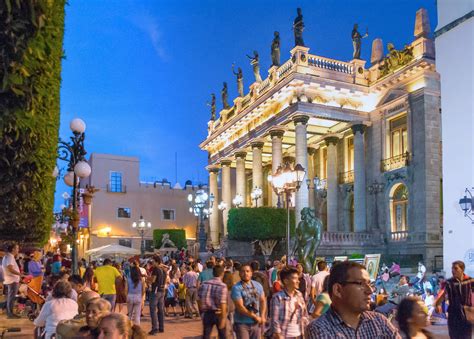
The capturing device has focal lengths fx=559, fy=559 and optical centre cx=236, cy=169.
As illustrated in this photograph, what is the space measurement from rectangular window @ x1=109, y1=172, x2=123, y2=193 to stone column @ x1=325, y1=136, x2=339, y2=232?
1012 inches

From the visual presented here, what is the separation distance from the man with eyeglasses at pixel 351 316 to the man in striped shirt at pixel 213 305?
5.38 meters

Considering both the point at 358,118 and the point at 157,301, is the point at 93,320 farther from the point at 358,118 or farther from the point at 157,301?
the point at 358,118

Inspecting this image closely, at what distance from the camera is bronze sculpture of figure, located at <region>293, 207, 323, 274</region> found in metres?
17.8

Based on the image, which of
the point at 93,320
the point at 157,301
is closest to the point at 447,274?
the point at 157,301

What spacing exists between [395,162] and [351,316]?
30257 mm

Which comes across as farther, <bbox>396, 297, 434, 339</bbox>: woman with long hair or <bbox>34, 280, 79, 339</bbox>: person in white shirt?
<bbox>34, 280, 79, 339</bbox>: person in white shirt

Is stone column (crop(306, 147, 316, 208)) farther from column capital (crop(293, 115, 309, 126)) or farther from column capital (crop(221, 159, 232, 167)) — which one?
column capital (crop(293, 115, 309, 126))

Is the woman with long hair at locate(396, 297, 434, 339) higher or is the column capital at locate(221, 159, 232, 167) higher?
the column capital at locate(221, 159, 232, 167)

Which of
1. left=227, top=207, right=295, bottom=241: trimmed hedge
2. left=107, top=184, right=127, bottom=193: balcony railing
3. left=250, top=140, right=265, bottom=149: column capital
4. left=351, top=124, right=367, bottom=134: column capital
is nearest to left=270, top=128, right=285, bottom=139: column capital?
left=250, top=140, right=265, bottom=149: column capital

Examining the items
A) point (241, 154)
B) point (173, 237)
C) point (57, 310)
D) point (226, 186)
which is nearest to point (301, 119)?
point (241, 154)

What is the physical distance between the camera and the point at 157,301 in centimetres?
1290

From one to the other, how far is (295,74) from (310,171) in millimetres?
12056

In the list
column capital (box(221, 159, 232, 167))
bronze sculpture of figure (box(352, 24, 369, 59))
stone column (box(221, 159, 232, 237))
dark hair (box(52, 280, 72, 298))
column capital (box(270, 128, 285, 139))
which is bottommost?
dark hair (box(52, 280, 72, 298))

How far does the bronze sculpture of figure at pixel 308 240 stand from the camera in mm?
17766
